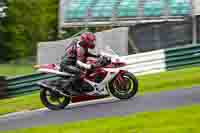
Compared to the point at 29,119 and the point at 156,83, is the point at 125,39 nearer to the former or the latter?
the point at 156,83

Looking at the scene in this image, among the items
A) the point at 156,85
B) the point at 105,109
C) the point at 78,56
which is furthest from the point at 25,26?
the point at 105,109

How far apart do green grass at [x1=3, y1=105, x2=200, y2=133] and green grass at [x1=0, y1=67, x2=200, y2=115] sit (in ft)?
11.5

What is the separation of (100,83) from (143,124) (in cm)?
361

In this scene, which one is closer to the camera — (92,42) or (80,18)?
(92,42)

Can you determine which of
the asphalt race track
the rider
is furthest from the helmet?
the asphalt race track

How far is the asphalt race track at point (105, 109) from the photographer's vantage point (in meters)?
10.6

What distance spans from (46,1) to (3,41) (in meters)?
6.41

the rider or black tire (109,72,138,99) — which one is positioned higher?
the rider

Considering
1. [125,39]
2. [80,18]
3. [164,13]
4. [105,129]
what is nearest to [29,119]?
[105,129]

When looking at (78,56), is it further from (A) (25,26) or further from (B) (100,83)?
(A) (25,26)

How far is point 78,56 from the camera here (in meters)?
12.0

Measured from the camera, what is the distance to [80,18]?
1051 inches

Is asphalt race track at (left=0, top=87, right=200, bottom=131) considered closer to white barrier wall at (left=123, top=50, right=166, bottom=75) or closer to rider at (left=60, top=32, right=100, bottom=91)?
rider at (left=60, top=32, right=100, bottom=91)

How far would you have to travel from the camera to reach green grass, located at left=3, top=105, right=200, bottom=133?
8.15m
